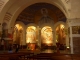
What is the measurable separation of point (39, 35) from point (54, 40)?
2.97 m

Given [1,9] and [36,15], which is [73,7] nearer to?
[1,9]

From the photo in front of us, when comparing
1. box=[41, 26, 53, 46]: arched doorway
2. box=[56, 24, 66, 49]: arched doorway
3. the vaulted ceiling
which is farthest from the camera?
box=[41, 26, 53, 46]: arched doorway

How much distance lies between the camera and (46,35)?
25672mm

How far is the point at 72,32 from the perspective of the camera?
10.1 meters

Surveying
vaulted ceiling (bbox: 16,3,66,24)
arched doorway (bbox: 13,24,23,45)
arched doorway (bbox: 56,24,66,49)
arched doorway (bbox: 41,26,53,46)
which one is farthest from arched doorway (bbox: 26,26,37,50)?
arched doorway (bbox: 56,24,66,49)

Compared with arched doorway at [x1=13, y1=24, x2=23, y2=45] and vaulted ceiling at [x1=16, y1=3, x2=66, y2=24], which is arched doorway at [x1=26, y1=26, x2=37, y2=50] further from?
vaulted ceiling at [x1=16, y1=3, x2=66, y2=24]

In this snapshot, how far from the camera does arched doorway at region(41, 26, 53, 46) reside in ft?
83.0

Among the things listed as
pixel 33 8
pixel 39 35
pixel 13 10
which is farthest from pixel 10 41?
pixel 33 8

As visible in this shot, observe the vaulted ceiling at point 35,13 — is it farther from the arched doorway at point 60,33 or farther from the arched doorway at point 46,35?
the arched doorway at point 46,35

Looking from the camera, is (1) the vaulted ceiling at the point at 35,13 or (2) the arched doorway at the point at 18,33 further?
(2) the arched doorway at the point at 18,33

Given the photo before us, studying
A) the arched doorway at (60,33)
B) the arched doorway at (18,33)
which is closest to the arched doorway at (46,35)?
the arched doorway at (60,33)

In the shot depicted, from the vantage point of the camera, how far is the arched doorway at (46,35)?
83.0 feet

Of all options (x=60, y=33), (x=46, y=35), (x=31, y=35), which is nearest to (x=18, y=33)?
(x=31, y=35)

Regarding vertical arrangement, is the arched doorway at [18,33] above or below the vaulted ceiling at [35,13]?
below
